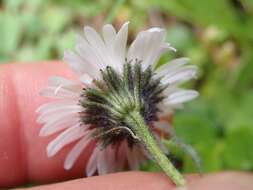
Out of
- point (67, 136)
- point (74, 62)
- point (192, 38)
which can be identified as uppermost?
point (192, 38)

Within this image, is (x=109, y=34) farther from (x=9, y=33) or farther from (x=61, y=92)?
(x=9, y=33)

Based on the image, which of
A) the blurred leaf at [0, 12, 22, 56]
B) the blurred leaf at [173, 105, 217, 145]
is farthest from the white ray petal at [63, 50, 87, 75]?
the blurred leaf at [0, 12, 22, 56]

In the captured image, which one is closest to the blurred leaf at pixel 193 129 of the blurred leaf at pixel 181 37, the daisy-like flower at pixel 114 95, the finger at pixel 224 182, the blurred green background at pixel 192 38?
the blurred green background at pixel 192 38

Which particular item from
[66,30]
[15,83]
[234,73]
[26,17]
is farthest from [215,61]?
A: [15,83]

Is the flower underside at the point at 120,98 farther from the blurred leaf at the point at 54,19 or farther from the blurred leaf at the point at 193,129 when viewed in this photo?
the blurred leaf at the point at 54,19

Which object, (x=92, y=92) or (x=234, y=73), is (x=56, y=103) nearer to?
(x=92, y=92)

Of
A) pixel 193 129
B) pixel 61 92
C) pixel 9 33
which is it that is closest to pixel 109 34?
pixel 61 92

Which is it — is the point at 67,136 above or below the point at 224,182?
above
